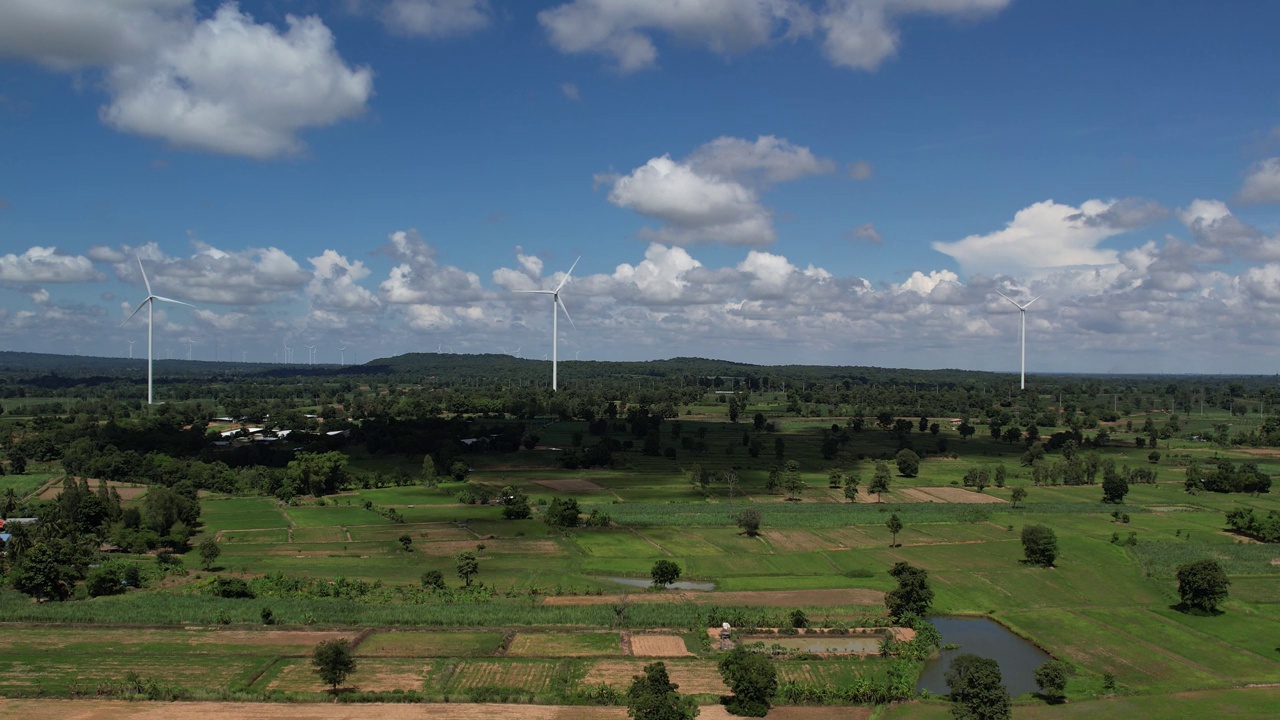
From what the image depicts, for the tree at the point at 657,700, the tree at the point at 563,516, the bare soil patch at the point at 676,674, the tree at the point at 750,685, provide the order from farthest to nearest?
the tree at the point at 563,516
the bare soil patch at the point at 676,674
the tree at the point at 750,685
the tree at the point at 657,700

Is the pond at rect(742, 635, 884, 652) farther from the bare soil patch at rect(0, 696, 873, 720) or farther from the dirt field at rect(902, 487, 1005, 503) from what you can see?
the dirt field at rect(902, 487, 1005, 503)

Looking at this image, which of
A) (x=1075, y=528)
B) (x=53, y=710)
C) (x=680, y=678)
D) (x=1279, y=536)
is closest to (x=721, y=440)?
(x=1075, y=528)

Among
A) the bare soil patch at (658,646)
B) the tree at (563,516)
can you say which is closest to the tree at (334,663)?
the bare soil patch at (658,646)

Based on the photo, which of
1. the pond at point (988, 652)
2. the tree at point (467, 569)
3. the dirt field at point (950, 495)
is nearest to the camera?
the pond at point (988, 652)

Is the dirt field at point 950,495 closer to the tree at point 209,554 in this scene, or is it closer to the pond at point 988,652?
the pond at point 988,652

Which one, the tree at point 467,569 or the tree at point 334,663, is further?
the tree at point 467,569

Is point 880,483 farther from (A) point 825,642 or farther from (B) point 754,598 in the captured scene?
(A) point 825,642

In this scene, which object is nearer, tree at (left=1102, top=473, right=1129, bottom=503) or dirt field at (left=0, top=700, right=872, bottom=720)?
dirt field at (left=0, top=700, right=872, bottom=720)

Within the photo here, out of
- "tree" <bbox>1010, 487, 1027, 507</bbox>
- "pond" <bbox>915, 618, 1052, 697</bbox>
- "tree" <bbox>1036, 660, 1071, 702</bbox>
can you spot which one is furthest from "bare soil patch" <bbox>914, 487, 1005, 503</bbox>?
"tree" <bbox>1036, 660, 1071, 702</bbox>
